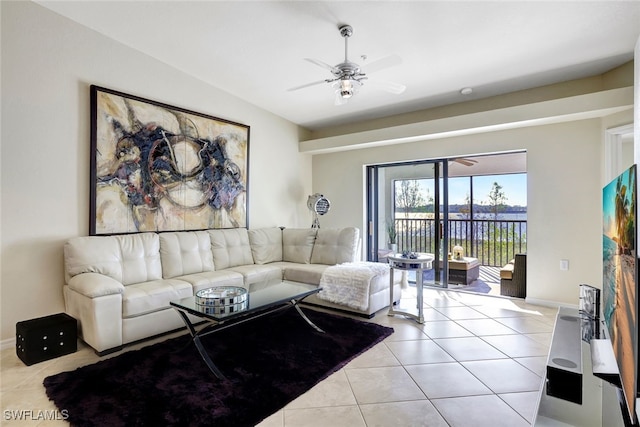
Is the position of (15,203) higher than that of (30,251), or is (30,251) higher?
(15,203)

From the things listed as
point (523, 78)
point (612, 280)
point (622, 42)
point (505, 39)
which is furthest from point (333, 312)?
point (622, 42)

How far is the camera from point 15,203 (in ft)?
8.73

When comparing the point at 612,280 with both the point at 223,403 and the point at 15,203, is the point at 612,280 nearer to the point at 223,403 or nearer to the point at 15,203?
the point at 223,403

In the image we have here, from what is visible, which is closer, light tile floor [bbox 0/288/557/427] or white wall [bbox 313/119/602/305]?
light tile floor [bbox 0/288/557/427]

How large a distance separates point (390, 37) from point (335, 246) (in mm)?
2540

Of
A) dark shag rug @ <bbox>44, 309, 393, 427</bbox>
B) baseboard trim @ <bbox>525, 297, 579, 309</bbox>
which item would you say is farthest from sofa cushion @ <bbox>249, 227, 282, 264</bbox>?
baseboard trim @ <bbox>525, 297, 579, 309</bbox>

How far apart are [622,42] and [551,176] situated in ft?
4.90

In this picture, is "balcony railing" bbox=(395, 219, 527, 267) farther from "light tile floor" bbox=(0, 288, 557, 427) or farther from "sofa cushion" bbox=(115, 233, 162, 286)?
"sofa cushion" bbox=(115, 233, 162, 286)

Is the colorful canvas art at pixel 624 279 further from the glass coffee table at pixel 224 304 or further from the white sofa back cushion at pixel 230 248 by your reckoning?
the white sofa back cushion at pixel 230 248

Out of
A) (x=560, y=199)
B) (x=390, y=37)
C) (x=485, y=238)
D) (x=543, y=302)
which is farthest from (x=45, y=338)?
(x=485, y=238)

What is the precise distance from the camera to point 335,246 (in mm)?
4305

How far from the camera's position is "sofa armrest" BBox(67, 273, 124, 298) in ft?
8.13

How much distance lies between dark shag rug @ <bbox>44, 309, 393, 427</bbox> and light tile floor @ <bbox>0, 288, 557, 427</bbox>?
0.38 feet

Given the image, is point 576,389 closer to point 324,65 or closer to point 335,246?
point 324,65
